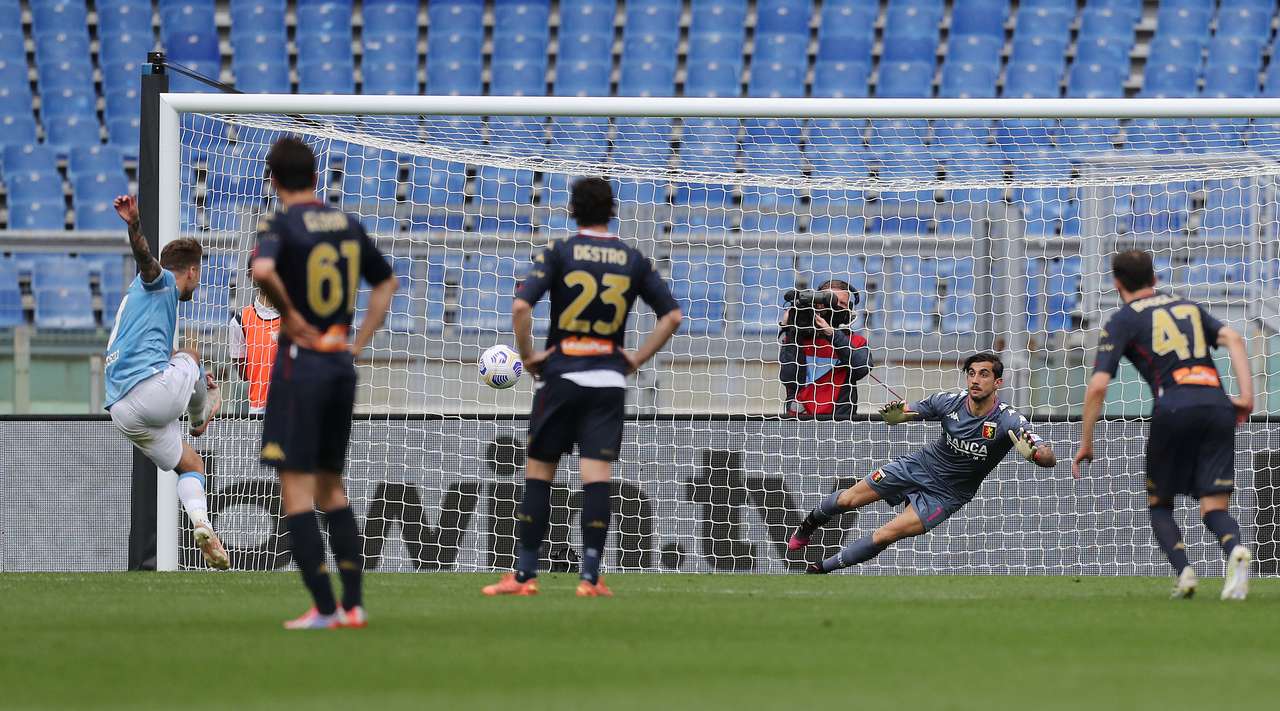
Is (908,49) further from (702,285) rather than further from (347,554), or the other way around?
(347,554)

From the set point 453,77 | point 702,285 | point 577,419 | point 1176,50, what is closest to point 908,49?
point 1176,50

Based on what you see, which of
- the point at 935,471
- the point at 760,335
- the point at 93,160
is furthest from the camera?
the point at 93,160

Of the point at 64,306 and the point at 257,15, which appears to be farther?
the point at 257,15

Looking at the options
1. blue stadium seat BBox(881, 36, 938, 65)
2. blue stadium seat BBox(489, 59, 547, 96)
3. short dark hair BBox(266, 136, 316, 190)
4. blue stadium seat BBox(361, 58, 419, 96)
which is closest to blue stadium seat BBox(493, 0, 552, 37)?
blue stadium seat BBox(489, 59, 547, 96)

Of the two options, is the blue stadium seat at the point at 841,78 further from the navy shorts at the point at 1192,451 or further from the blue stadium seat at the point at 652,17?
the navy shorts at the point at 1192,451

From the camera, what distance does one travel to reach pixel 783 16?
2162 cm

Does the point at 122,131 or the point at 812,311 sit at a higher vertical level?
the point at 122,131

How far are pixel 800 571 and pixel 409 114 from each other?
3.60 meters

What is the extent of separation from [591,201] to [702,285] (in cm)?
454

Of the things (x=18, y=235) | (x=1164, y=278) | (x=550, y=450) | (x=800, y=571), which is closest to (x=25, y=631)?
(x=550, y=450)

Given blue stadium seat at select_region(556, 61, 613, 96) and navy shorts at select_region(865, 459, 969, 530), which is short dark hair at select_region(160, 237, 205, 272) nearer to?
navy shorts at select_region(865, 459, 969, 530)

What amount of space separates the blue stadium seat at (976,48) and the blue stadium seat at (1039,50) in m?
0.22

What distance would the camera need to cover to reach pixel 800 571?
9656 mm

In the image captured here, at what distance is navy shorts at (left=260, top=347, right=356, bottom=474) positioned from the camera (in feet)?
16.1
